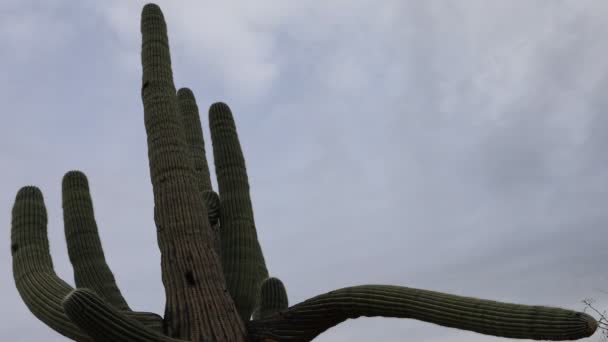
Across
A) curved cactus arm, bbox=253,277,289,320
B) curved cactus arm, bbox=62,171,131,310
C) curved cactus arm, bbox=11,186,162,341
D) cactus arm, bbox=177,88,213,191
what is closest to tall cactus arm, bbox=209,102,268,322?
curved cactus arm, bbox=253,277,289,320

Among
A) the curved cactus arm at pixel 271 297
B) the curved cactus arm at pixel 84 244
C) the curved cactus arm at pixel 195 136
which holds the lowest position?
the curved cactus arm at pixel 271 297

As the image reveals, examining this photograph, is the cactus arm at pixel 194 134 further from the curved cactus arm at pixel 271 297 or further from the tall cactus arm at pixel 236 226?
the curved cactus arm at pixel 271 297

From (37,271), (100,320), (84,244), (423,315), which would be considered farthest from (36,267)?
(423,315)

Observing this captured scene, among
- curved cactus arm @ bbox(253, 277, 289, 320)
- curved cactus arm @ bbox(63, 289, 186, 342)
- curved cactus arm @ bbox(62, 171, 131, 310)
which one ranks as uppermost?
curved cactus arm @ bbox(62, 171, 131, 310)

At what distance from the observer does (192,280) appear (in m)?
5.92

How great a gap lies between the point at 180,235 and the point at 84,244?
3.41ft

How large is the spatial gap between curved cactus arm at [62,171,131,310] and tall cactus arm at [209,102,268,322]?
104cm

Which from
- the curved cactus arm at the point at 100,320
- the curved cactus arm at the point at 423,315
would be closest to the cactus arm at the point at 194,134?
the curved cactus arm at the point at 423,315

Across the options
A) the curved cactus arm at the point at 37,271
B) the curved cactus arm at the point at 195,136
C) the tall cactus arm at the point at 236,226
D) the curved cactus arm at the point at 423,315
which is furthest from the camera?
the curved cactus arm at the point at 195,136

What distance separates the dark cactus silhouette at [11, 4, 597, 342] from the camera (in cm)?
479

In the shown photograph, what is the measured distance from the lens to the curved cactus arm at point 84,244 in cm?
645

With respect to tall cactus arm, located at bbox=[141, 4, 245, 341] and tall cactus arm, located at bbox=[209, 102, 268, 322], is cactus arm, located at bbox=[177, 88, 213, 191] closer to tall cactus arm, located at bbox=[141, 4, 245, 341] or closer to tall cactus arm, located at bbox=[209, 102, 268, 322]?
tall cactus arm, located at bbox=[209, 102, 268, 322]

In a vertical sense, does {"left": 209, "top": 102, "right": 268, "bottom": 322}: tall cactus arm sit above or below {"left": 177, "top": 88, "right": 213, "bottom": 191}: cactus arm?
below

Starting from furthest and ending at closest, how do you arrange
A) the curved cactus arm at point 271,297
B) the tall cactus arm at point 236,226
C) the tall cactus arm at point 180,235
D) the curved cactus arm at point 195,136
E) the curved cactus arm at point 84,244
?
the curved cactus arm at point 195,136
the tall cactus arm at point 236,226
the curved cactus arm at point 84,244
the curved cactus arm at point 271,297
the tall cactus arm at point 180,235
